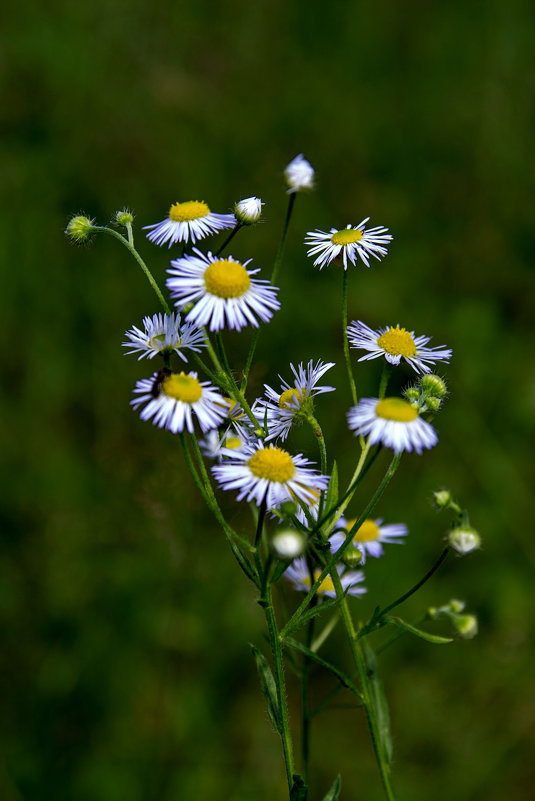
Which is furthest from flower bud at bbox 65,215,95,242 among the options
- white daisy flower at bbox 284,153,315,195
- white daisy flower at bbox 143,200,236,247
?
white daisy flower at bbox 284,153,315,195

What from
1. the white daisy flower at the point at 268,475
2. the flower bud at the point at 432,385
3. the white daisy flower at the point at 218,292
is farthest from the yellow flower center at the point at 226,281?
the flower bud at the point at 432,385

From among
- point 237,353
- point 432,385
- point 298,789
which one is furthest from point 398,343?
point 237,353

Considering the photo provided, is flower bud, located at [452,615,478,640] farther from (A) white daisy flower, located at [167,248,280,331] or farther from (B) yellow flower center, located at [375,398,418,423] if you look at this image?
(A) white daisy flower, located at [167,248,280,331]

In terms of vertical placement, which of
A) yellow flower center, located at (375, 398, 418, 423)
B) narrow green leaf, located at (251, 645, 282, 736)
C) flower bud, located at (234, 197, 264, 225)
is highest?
flower bud, located at (234, 197, 264, 225)

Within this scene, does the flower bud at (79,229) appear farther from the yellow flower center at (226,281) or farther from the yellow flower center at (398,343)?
the yellow flower center at (398,343)

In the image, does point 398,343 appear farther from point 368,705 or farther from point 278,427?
point 368,705

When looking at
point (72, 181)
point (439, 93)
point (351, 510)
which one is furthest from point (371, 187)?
point (351, 510)

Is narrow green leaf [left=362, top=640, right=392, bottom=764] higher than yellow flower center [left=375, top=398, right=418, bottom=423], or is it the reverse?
yellow flower center [left=375, top=398, right=418, bottom=423]
